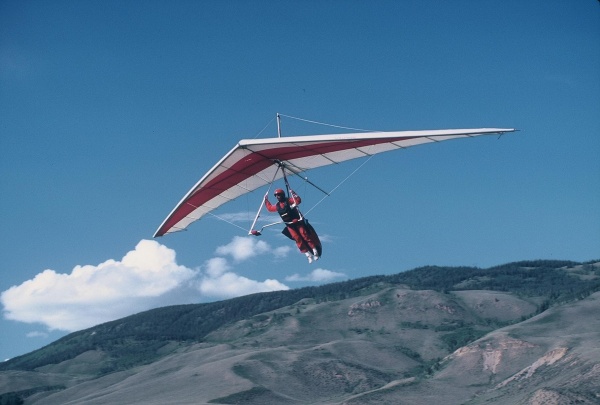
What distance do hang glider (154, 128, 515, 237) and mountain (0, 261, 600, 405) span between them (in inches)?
1091

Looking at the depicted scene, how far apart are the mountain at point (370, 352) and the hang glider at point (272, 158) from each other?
90.9 ft

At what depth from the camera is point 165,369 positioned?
8400 cm

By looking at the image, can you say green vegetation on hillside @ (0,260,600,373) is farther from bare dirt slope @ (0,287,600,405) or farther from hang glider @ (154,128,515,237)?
hang glider @ (154,128,515,237)

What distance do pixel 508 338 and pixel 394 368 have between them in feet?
45.9

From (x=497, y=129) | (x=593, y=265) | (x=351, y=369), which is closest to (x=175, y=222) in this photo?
(x=497, y=129)

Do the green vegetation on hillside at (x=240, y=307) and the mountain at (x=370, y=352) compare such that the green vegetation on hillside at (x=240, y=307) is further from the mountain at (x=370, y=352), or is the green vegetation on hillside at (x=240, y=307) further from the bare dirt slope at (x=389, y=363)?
the bare dirt slope at (x=389, y=363)

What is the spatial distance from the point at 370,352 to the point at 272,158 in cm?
6245

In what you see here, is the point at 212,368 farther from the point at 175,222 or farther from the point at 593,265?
the point at 593,265

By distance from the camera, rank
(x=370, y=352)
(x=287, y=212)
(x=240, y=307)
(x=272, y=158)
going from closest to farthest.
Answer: (x=287, y=212), (x=272, y=158), (x=370, y=352), (x=240, y=307)

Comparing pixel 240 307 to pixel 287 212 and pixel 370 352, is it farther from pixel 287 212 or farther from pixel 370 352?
pixel 287 212

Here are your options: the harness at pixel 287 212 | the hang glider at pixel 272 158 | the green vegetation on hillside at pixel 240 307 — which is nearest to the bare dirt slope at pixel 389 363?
the green vegetation on hillside at pixel 240 307

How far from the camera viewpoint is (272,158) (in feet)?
67.9

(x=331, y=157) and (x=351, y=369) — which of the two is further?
(x=351, y=369)

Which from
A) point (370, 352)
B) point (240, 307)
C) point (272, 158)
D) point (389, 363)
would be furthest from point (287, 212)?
point (240, 307)
